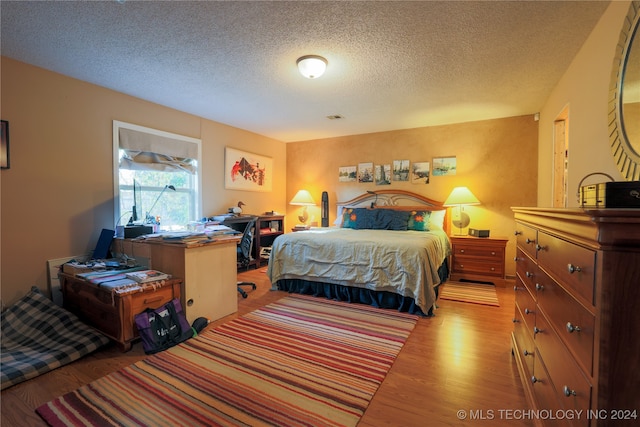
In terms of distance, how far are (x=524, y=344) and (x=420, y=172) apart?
349cm

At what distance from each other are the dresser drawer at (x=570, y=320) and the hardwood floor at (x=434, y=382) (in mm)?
763

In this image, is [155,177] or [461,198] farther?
[461,198]

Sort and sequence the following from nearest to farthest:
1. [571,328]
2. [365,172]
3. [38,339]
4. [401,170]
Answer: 1. [571,328]
2. [38,339]
3. [401,170]
4. [365,172]

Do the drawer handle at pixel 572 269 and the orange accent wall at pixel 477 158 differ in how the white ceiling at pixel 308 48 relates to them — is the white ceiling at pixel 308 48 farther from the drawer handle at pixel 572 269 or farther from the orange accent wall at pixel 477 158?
the drawer handle at pixel 572 269

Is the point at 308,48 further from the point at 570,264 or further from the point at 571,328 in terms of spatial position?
the point at 571,328

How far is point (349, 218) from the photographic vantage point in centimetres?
461

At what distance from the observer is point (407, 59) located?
8.18ft

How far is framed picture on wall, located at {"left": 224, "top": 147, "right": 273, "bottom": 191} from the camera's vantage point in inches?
183

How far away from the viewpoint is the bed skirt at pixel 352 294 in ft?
9.74

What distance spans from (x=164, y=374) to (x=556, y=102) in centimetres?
436

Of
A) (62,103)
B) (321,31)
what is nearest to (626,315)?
(321,31)

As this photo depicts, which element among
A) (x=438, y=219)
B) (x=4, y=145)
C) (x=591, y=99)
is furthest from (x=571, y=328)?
(x=4, y=145)

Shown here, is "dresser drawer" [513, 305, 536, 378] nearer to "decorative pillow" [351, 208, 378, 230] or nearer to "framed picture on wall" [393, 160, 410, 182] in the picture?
"decorative pillow" [351, 208, 378, 230]

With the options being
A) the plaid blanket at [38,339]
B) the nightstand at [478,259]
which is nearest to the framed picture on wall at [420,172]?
the nightstand at [478,259]
